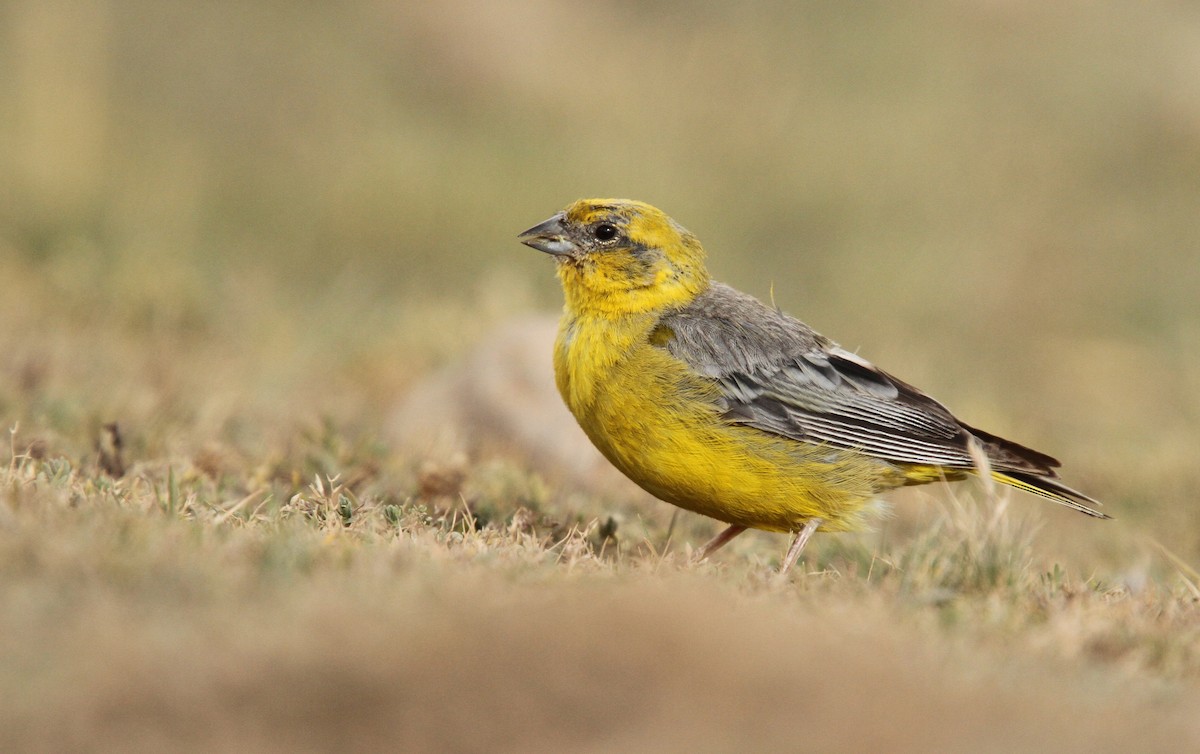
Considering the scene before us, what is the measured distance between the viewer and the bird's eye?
19.3 feet

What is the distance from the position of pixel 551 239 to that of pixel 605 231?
0.24 m

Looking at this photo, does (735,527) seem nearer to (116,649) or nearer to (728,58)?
(116,649)

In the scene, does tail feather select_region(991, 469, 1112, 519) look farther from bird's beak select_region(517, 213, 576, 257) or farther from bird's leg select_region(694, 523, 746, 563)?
bird's beak select_region(517, 213, 576, 257)

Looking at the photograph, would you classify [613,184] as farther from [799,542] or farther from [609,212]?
[799,542]

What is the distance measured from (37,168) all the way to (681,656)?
10.4m

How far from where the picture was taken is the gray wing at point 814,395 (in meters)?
5.46

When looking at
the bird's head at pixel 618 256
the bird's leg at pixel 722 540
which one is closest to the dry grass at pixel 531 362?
the bird's leg at pixel 722 540

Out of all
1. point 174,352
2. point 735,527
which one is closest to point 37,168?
point 174,352

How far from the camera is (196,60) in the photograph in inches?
648

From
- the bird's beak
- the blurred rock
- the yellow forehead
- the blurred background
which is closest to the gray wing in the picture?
the yellow forehead

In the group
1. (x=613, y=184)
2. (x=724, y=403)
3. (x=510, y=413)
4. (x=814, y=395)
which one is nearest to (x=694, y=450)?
(x=724, y=403)

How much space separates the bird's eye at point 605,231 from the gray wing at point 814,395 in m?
0.47

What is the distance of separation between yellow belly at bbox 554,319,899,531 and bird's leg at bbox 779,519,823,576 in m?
0.03

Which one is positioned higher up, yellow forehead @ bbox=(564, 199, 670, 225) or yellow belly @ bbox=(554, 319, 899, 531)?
yellow forehead @ bbox=(564, 199, 670, 225)
